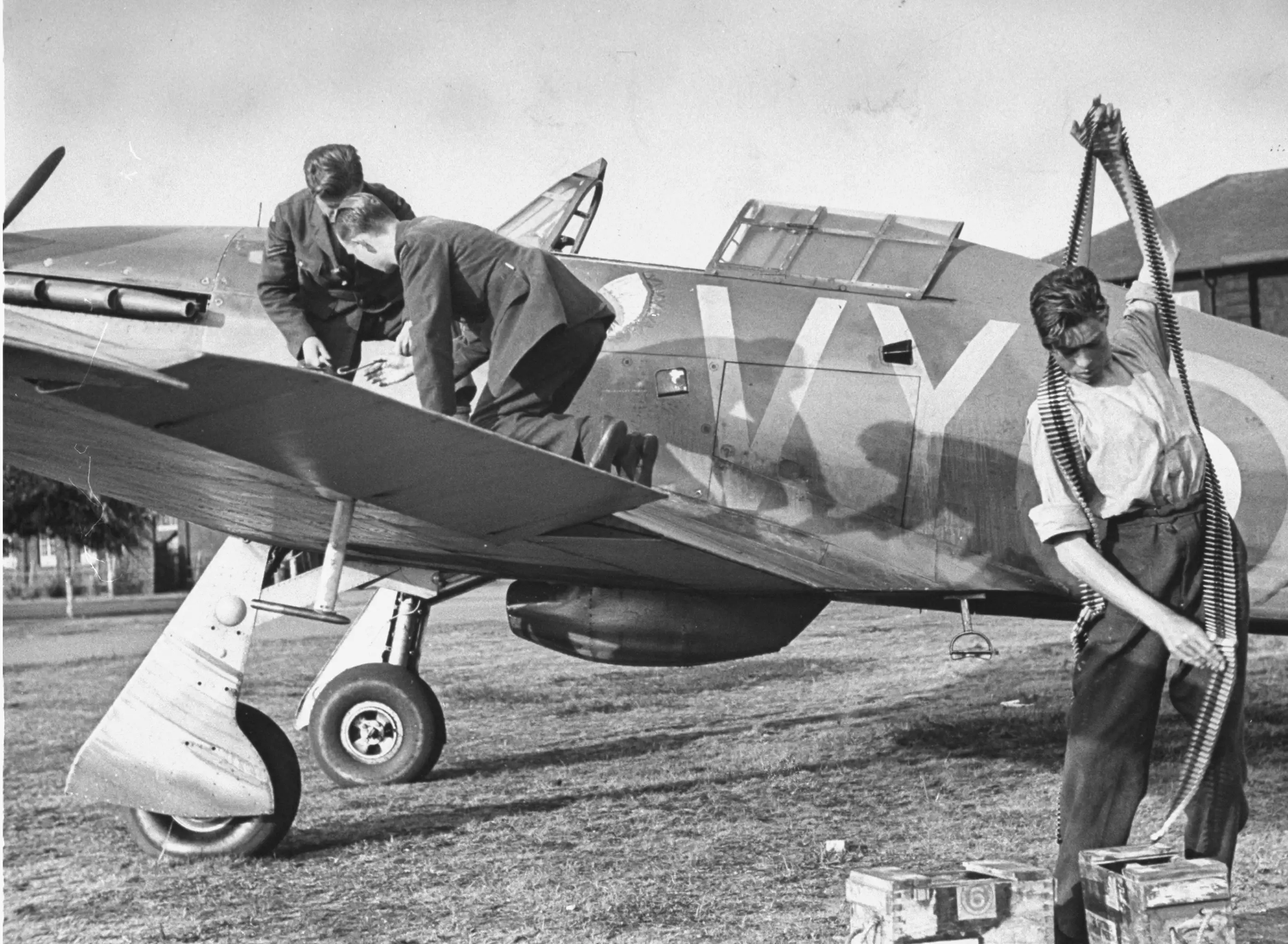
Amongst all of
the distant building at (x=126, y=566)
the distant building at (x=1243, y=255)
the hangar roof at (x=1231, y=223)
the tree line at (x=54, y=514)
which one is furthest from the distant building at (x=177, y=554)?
the distant building at (x=1243, y=255)

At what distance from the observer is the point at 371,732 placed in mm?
6199

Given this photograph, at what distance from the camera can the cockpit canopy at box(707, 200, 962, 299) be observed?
219 inches

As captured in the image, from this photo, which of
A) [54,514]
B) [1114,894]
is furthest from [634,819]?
[54,514]

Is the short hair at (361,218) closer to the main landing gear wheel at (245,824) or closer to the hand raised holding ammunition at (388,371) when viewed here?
the hand raised holding ammunition at (388,371)

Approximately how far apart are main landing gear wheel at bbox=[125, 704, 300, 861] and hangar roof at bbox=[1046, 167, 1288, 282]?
38.6ft

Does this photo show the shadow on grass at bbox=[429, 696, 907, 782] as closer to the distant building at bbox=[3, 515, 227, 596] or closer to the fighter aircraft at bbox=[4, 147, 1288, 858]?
the fighter aircraft at bbox=[4, 147, 1288, 858]

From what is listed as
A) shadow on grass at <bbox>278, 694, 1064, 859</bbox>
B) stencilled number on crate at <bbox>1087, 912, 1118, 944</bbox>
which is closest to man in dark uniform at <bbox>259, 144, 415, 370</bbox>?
shadow on grass at <bbox>278, 694, 1064, 859</bbox>

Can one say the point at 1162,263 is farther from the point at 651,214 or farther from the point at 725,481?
the point at 651,214

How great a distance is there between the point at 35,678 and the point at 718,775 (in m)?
9.75

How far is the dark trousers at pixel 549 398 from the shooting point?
3928 mm

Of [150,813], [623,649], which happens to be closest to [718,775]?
[623,649]

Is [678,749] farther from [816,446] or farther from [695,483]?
[816,446]

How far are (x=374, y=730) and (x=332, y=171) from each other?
280 centimetres

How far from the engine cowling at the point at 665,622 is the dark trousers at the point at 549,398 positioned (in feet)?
4.73
